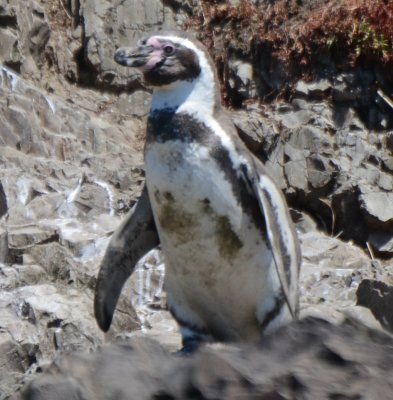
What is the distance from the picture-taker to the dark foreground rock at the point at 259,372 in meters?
A: 1.71

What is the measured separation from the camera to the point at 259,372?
5.62 ft

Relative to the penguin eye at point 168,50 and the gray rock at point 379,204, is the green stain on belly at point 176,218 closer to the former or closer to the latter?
the penguin eye at point 168,50

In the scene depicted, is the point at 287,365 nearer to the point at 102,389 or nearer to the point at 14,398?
the point at 102,389

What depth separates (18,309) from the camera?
677 centimetres

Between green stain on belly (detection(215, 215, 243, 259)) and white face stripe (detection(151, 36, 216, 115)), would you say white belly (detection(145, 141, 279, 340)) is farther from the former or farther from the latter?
white face stripe (detection(151, 36, 216, 115))

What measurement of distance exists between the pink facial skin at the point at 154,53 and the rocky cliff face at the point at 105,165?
1.44m

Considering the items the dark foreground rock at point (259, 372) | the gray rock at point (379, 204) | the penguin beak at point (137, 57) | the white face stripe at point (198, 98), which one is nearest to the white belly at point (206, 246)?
the white face stripe at point (198, 98)

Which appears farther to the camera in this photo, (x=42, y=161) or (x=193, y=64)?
(x=42, y=161)

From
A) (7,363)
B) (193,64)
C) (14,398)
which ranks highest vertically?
(193,64)

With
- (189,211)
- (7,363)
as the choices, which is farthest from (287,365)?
(7,363)

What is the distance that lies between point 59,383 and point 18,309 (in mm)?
5093

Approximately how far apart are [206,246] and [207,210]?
0.15 m

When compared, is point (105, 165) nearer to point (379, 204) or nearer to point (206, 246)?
point (379, 204)

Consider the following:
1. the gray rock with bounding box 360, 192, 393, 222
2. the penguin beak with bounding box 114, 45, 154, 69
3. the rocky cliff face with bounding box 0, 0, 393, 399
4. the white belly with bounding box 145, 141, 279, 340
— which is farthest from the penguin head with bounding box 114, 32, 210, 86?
the gray rock with bounding box 360, 192, 393, 222
